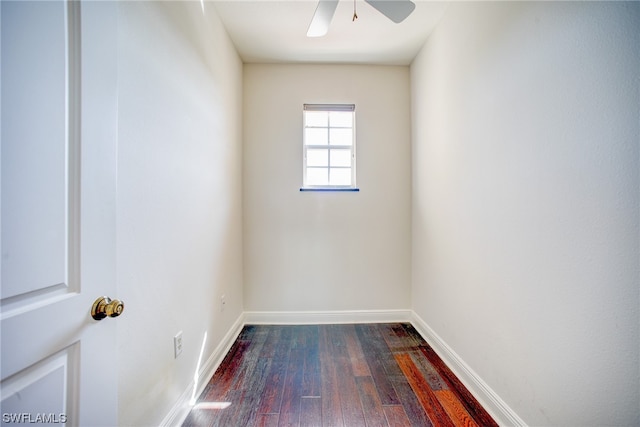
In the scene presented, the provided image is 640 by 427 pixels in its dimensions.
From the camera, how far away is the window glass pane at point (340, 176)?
262 cm

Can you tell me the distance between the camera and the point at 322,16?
1.55 m

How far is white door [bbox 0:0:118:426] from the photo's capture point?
1.70ft

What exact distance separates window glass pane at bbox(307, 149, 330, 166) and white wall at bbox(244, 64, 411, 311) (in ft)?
0.43

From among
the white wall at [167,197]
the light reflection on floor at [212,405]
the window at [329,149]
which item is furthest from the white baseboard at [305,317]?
the window at [329,149]

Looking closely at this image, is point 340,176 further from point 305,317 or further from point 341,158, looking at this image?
point 305,317

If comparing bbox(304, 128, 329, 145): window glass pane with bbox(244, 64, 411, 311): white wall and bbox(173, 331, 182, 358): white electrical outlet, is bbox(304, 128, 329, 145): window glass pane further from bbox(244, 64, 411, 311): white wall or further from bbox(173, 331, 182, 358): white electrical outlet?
bbox(173, 331, 182, 358): white electrical outlet

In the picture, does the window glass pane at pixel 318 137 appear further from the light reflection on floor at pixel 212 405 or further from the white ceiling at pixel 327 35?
the light reflection on floor at pixel 212 405

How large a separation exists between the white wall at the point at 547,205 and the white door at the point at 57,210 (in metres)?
1.63

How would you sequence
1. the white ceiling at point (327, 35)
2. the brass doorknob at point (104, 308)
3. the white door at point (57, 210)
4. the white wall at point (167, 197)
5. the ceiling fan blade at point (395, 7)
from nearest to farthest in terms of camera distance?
the white door at point (57, 210) → the brass doorknob at point (104, 308) → the white wall at point (167, 197) → the ceiling fan blade at point (395, 7) → the white ceiling at point (327, 35)

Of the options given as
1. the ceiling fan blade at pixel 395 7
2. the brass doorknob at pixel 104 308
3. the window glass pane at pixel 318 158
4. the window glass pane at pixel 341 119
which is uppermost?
the ceiling fan blade at pixel 395 7

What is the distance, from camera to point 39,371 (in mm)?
559

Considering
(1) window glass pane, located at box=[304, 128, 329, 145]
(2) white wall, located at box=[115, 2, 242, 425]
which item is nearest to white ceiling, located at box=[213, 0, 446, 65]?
(2) white wall, located at box=[115, 2, 242, 425]

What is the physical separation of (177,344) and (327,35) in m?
2.46

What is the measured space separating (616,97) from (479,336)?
4.34 feet
